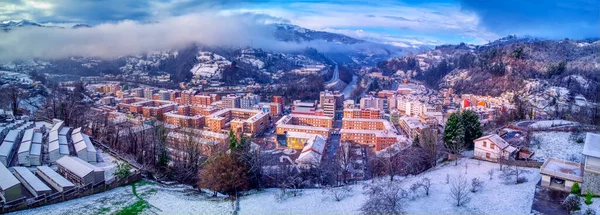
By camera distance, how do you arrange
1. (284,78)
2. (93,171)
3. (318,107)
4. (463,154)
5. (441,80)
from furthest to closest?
1. (284,78)
2. (441,80)
3. (318,107)
4. (463,154)
5. (93,171)

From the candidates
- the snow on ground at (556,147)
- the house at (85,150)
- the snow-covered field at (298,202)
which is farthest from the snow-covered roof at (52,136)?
the snow on ground at (556,147)

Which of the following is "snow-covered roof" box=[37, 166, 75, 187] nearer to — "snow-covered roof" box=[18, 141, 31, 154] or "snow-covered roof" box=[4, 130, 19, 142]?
"snow-covered roof" box=[18, 141, 31, 154]

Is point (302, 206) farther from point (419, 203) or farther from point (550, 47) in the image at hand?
point (550, 47)

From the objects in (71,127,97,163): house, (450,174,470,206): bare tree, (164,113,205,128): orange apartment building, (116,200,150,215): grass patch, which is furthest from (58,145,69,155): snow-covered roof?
(164,113,205,128): orange apartment building

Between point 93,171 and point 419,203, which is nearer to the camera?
point 419,203

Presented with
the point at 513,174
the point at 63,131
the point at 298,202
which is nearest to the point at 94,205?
the point at 298,202

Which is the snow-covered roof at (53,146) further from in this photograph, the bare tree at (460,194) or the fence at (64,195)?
the bare tree at (460,194)

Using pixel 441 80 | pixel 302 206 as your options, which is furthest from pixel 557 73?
pixel 302 206

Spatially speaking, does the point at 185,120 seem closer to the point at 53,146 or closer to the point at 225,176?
the point at 53,146
